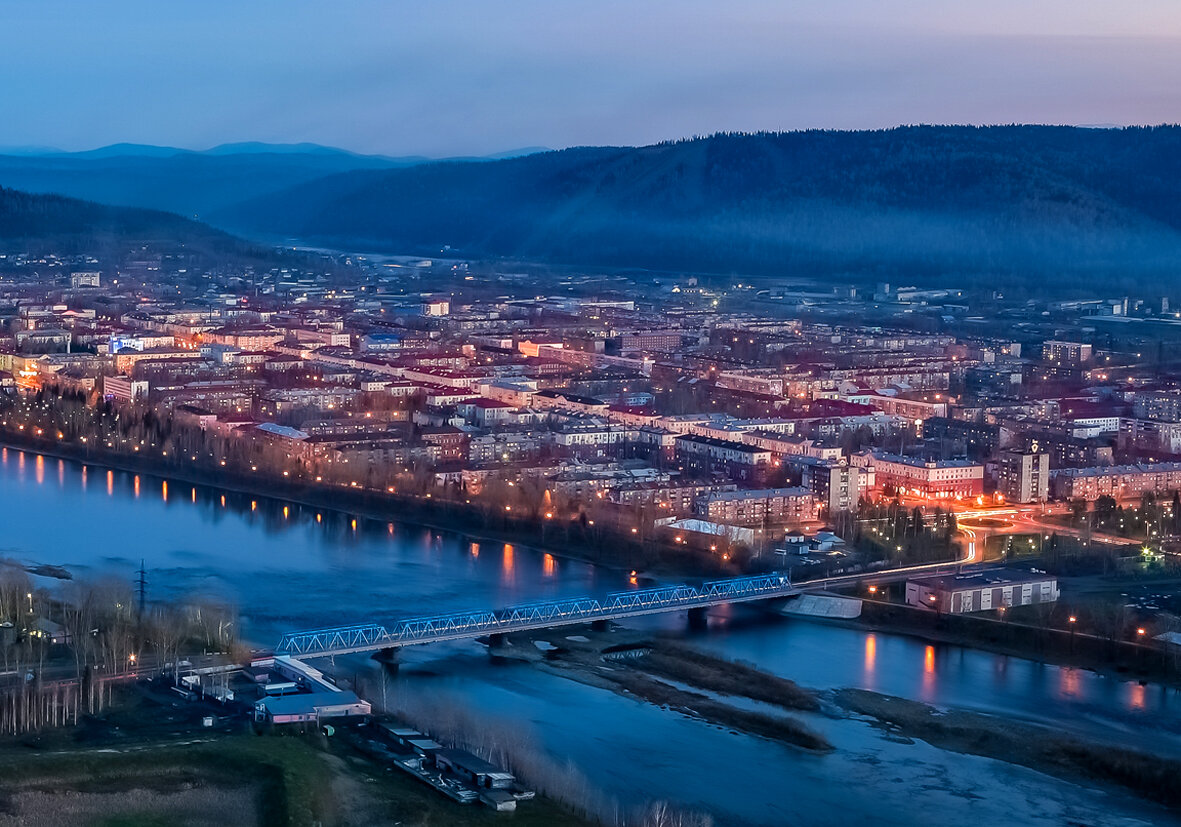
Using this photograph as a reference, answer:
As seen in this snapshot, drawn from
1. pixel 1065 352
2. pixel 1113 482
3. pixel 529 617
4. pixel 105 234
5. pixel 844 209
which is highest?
pixel 844 209

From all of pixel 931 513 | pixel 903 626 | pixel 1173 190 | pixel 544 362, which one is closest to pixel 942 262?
pixel 1173 190

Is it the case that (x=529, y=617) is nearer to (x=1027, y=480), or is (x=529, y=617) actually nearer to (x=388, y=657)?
(x=388, y=657)

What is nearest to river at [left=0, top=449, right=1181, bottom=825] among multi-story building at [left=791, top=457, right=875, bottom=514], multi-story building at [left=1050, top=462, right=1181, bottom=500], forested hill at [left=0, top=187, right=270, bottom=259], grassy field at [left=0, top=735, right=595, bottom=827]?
grassy field at [left=0, top=735, right=595, bottom=827]

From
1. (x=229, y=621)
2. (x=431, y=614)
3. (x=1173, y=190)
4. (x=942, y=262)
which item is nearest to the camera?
(x=229, y=621)

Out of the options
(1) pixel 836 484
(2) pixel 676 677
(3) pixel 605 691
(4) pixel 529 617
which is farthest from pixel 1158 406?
(3) pixel 605 691

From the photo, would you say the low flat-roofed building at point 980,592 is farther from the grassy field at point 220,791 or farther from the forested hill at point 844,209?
the forested hill at point 844,209

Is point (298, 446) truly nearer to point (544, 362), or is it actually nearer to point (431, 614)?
point (431, 614)
